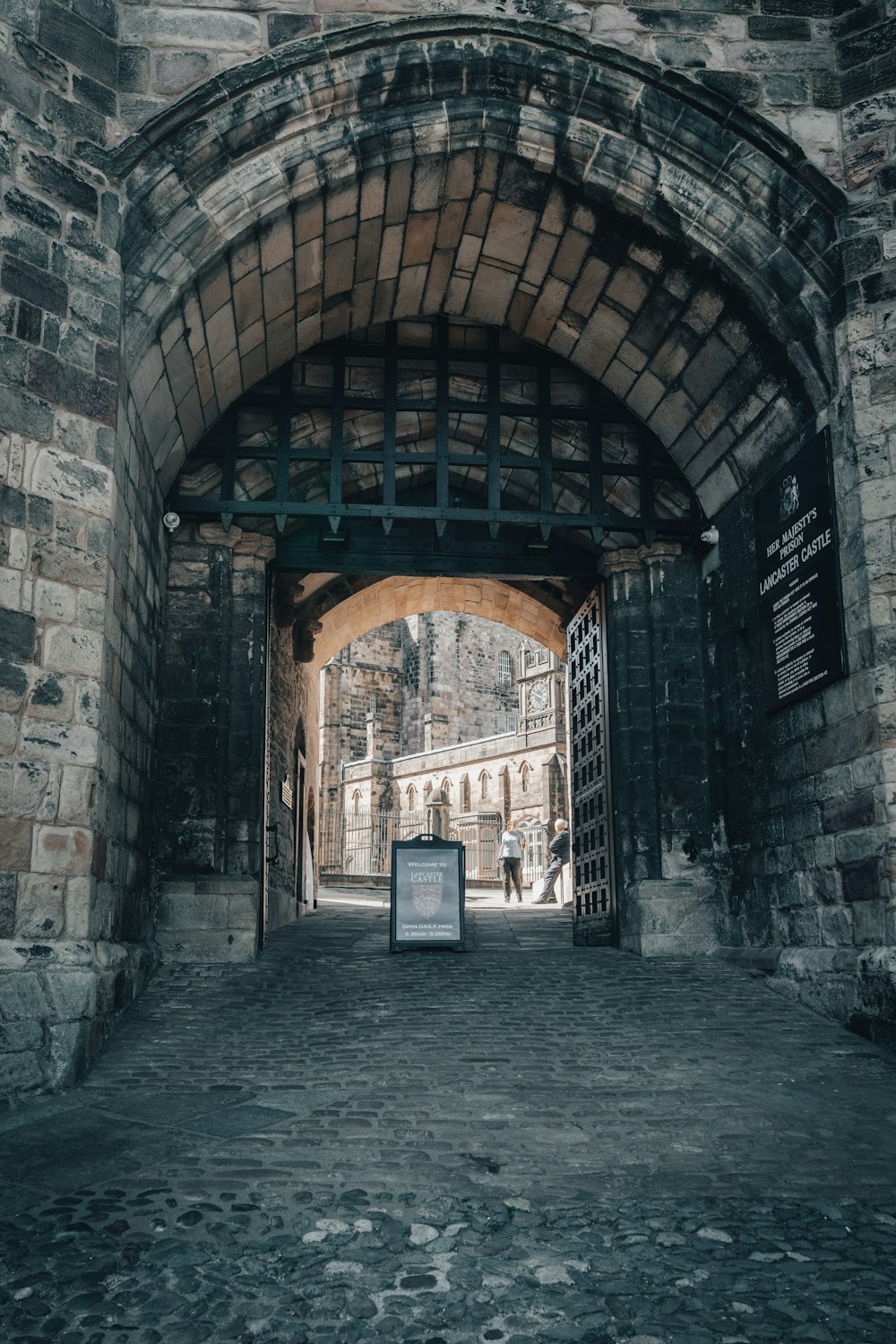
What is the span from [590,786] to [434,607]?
4.74 metres

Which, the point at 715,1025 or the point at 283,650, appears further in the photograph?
the point at 283,650

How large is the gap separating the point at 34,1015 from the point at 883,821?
14.1 feet

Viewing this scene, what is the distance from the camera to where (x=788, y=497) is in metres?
7.31

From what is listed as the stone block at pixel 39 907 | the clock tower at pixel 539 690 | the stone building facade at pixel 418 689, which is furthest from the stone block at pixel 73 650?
the stone building facade at pixel 418 689

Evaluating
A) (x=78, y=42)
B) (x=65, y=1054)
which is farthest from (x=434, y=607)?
(x=65, y=1054)

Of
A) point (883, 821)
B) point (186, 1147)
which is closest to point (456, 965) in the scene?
point (883, 821)

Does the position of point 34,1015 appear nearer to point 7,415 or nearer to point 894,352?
point 7,415

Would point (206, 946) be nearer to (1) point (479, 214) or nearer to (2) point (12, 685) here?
(2) point (12, 685)

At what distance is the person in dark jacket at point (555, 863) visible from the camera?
54.2ft

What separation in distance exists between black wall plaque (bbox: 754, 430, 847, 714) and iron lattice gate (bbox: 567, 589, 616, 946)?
7.43 feet

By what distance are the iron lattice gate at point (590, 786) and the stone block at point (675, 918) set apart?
57cm

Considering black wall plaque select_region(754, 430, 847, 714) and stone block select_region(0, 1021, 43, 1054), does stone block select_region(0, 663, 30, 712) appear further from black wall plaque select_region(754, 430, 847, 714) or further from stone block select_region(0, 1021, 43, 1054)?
black wall plaque select_region(754, 430, 847, 714)

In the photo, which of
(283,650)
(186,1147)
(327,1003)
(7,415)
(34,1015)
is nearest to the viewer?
(186,1147)

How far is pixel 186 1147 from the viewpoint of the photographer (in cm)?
433
